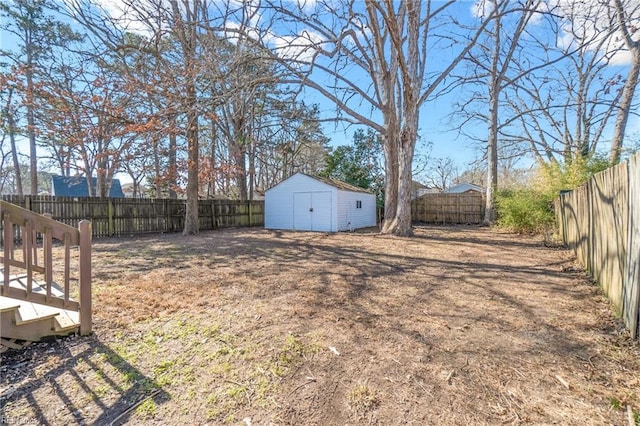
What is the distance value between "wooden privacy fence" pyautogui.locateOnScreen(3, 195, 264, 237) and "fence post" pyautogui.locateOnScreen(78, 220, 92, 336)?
8281 millimetres

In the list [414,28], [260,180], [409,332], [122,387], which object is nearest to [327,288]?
[409,332]

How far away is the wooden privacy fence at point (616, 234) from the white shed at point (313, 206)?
8.31 metres

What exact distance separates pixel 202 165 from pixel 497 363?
1014 cm

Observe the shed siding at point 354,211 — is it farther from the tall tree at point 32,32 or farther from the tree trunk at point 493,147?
the tall tree at point 32,32

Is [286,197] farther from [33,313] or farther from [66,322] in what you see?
[33,313]

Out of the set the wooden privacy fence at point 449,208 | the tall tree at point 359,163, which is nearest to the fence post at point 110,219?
the tall tree at point 359,163

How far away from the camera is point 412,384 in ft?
6.12

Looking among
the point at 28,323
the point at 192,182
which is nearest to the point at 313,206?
the point at 192,182

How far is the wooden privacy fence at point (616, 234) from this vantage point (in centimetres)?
247

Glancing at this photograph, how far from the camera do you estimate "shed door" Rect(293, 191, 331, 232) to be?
40.5 ft

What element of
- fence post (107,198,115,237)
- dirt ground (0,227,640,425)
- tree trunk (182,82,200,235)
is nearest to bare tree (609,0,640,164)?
dirt ground (0,227,640,425)

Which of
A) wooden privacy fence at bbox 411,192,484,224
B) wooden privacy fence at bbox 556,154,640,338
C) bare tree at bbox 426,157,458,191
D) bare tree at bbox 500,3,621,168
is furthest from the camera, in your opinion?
bare tree at bbox 426,157,458,191

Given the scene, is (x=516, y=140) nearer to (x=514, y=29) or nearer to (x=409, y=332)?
(x=514, y=29)

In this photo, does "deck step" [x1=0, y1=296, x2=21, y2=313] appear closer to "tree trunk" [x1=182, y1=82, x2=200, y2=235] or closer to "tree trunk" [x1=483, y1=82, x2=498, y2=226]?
"tree trunk" [x1=182, y1=82, x2=200, y2=235]
